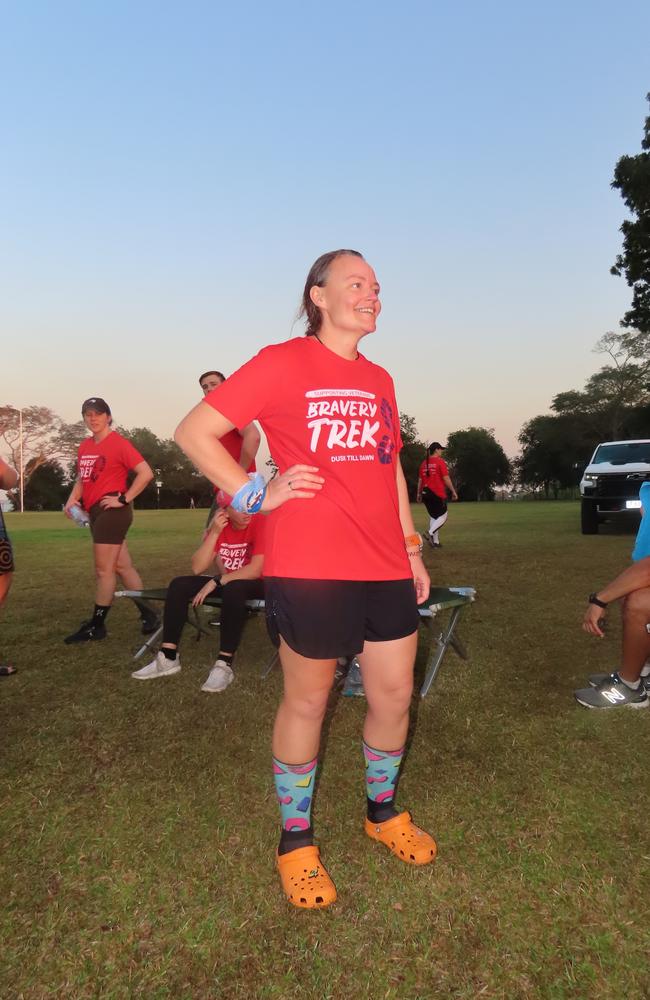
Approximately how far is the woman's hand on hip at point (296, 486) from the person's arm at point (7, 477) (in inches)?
131

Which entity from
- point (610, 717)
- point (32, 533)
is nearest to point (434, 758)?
point (610, 717)

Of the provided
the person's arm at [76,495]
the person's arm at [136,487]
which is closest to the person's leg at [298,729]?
the person's arm at [136,487]

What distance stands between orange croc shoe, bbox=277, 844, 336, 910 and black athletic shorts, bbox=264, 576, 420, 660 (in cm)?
80

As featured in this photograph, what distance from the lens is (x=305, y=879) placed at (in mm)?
2371

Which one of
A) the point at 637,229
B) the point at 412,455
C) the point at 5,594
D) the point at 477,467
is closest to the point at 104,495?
the point at 5,594

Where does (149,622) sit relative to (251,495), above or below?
below

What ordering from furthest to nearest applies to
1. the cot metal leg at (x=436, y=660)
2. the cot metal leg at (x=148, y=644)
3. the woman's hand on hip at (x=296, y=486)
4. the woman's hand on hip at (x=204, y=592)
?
the cot metal leg at (x=148, y=644) → the woman's hand on hip at (x=204, y=592) → the cot metal leg at (x=436, y=660) → the woman's hand on hip at (x=296, y=486)

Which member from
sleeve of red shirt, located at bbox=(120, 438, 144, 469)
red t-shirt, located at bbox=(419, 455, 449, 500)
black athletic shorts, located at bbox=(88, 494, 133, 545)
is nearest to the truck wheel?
red t-shirt, located at bbox=(419, 455, 449, 500)

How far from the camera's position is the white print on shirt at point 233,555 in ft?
17.3

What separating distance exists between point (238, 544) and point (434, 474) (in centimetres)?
→ 975

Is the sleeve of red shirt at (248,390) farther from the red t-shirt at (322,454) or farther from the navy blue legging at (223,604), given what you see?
the navy blue legging at (223,604)

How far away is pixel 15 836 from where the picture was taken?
2.79m

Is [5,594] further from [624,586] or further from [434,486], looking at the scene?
[434,486]

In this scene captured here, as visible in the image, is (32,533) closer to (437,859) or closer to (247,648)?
(247,648)
